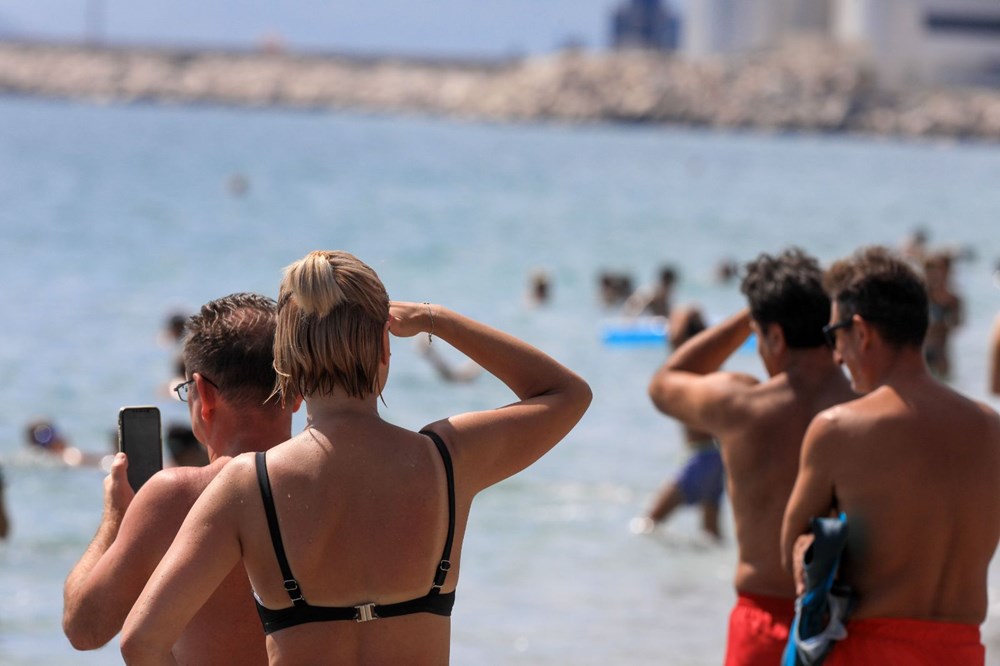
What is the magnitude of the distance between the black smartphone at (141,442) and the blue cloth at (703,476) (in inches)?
220

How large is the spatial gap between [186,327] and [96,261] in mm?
22890

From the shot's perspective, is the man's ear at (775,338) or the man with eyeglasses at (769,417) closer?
the man with eyeglasses at (769,417)

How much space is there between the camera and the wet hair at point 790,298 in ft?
12.9

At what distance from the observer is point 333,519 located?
2395 millimetres

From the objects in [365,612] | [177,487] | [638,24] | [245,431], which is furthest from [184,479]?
[638,24]

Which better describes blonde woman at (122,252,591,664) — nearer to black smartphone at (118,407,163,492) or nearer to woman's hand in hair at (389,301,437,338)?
woman's hand in hair at (389,301,437,338)

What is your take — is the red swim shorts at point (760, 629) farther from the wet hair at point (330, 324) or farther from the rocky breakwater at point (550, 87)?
the rocky breakwater at point (550, 87)

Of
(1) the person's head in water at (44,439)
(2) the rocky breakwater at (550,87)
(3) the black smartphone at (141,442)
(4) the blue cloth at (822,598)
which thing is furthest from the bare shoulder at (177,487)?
(2) the rocky breakwater at (550,87)

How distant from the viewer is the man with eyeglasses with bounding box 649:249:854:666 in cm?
382

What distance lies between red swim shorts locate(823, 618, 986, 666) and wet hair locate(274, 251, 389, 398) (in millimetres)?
1455

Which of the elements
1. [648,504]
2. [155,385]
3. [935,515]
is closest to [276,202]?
[155,385]

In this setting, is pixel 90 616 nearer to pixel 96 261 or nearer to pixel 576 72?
pixel 96 261

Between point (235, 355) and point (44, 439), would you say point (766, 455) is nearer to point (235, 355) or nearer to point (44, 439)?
point (235, 355)

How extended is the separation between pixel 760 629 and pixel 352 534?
1735 millimetres
